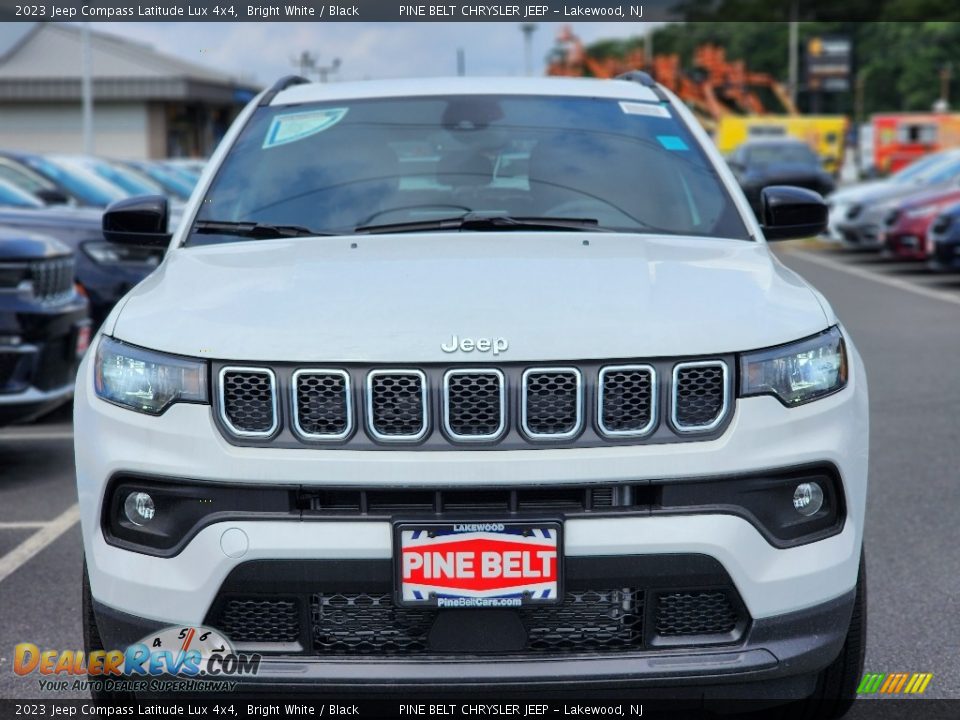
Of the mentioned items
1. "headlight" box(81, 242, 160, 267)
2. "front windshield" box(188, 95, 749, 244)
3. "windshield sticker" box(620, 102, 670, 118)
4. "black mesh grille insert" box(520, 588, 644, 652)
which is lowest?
"black mesh grille insert" box(520, 588, 644, 652)

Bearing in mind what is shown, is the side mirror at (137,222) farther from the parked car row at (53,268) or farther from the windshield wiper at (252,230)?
the parked car row at (53,268)

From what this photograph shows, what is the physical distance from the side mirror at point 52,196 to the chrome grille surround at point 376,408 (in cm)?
888

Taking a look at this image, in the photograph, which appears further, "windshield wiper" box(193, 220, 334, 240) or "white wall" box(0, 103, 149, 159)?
"white wall" box(0, 103, 149, 159)

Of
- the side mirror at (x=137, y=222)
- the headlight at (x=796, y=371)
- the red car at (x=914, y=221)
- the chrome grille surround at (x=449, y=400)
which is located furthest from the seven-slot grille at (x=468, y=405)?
the red car at (x=914, y=221)

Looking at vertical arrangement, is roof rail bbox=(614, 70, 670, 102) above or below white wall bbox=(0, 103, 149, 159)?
above

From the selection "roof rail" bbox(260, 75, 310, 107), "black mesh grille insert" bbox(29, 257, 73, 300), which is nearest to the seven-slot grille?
"roof rail" bbox(260, 75, 310, 107)

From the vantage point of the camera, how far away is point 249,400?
9.80 feet

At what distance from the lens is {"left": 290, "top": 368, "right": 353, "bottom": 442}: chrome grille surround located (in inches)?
116

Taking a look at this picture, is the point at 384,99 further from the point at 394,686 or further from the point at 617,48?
the point at 617,48

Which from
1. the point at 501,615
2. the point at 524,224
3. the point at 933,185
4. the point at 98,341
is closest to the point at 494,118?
the point at 524,224

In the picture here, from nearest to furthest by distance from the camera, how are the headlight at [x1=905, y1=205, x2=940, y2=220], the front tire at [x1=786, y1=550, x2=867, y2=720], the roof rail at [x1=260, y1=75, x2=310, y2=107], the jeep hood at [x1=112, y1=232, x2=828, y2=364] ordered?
the jeep hood at [x1=112, y1=232, x2=828, y2=364] < the front tire at [x1=786, y1=550, x2=867, y2=720] < the roof rail at [x1=260, y1=75, x2=310, y2=107] < the headlight at [x1=905, y1=205, x2=940, y2=220]

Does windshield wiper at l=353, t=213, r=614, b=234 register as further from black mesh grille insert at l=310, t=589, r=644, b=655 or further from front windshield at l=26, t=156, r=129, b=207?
front windshield at l=26, t=156, r=129, b=207

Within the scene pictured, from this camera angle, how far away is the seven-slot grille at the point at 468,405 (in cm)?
294

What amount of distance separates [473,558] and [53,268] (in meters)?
4.73
